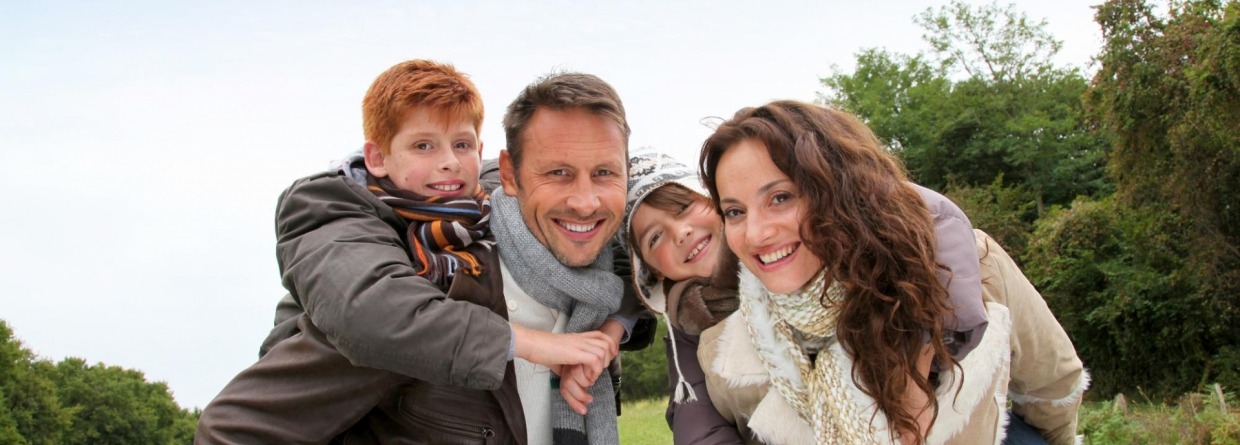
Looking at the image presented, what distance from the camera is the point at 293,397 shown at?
11.3 ft

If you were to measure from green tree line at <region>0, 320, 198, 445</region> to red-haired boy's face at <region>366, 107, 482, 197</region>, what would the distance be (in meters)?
31.6

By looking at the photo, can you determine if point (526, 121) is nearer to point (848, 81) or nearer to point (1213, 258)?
point (1213, 258)

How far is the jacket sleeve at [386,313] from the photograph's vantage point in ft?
10.1

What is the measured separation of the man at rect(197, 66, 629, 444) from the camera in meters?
3.15

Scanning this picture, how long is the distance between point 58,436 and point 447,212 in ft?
125

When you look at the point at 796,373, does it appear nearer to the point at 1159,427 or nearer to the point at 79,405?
the point at 1159,427

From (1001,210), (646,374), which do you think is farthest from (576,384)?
(646,374)

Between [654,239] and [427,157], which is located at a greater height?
[427,157]

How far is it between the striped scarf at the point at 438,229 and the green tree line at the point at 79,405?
31.7 metres

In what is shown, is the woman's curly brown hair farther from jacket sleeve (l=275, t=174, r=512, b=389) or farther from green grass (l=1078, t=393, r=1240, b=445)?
green grass (l=1078, t=393, r=1240, b=445)

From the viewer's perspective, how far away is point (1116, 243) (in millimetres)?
29172

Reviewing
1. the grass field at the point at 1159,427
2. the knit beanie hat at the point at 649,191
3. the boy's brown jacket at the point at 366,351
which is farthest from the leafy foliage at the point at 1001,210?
the boy's brown jacket at the point at 366,351

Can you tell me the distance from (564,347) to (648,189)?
0.90 meters

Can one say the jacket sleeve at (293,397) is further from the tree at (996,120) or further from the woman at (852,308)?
the tree at (996,120)
